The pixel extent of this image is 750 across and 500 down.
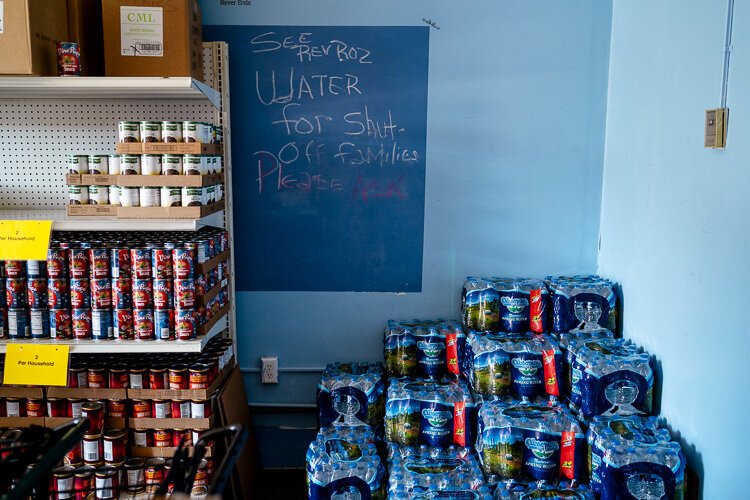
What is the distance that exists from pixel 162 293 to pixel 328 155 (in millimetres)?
1105

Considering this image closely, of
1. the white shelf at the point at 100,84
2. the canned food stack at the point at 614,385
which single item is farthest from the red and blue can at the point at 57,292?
the canned food stack at the point at 614,385

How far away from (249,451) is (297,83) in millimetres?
1821

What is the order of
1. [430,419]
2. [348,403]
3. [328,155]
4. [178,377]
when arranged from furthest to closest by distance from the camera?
[328,155]
[348,403]
[430,419]
[178,377]

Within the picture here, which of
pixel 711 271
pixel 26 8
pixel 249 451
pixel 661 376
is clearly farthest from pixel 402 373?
pixel 26 8

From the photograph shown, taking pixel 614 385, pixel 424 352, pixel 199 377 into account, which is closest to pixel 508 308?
pixel 424 352

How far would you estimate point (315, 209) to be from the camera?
3.24 m

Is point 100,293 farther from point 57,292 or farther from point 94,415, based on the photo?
point 94,415

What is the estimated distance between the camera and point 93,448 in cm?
262

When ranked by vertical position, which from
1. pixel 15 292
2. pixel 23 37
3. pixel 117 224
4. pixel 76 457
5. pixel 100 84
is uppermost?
pixel 23 37

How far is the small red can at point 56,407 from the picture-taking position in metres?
2.68

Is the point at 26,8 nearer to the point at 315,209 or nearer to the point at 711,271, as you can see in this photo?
the point at 315,209

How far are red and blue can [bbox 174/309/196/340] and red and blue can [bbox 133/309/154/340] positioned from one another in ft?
0.33

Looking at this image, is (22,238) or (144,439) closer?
(22,238)

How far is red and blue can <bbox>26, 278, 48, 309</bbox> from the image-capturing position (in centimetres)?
255
